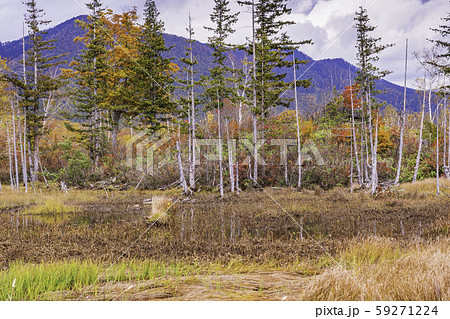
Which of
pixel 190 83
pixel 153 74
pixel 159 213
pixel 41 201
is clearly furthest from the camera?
pixel 153 74

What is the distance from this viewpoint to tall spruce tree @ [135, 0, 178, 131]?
66.4 ft

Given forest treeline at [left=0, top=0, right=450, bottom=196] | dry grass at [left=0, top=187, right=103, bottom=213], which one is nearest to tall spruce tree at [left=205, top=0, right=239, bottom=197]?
forest treeline at [left=0, top=0, right=450, bottom=196]

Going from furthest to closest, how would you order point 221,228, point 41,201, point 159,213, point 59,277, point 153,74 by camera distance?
point 153,74 → point 41,201 → point 159,213 → point 221,228 → point 59,277

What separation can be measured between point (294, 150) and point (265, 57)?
348 inches

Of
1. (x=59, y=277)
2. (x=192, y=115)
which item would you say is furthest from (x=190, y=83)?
(x=59, y=277)

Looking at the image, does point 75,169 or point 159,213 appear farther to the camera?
point 75,169

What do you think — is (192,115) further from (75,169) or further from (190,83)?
(75,169)

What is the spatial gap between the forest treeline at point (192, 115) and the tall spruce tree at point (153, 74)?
9cm

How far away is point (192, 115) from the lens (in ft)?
63.6

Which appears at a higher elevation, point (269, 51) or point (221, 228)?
point (269, 51)

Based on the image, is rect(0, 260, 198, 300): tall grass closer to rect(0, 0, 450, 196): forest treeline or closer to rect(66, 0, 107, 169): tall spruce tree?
rect(0, 0, 450, 196): forest treeline

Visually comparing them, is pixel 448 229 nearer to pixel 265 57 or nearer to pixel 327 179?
pixel 327 179

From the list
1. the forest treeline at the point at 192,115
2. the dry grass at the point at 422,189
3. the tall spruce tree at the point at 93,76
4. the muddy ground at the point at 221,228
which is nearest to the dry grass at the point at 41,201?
the muddy ground at the point at 221,228

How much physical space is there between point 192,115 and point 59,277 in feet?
50.9
